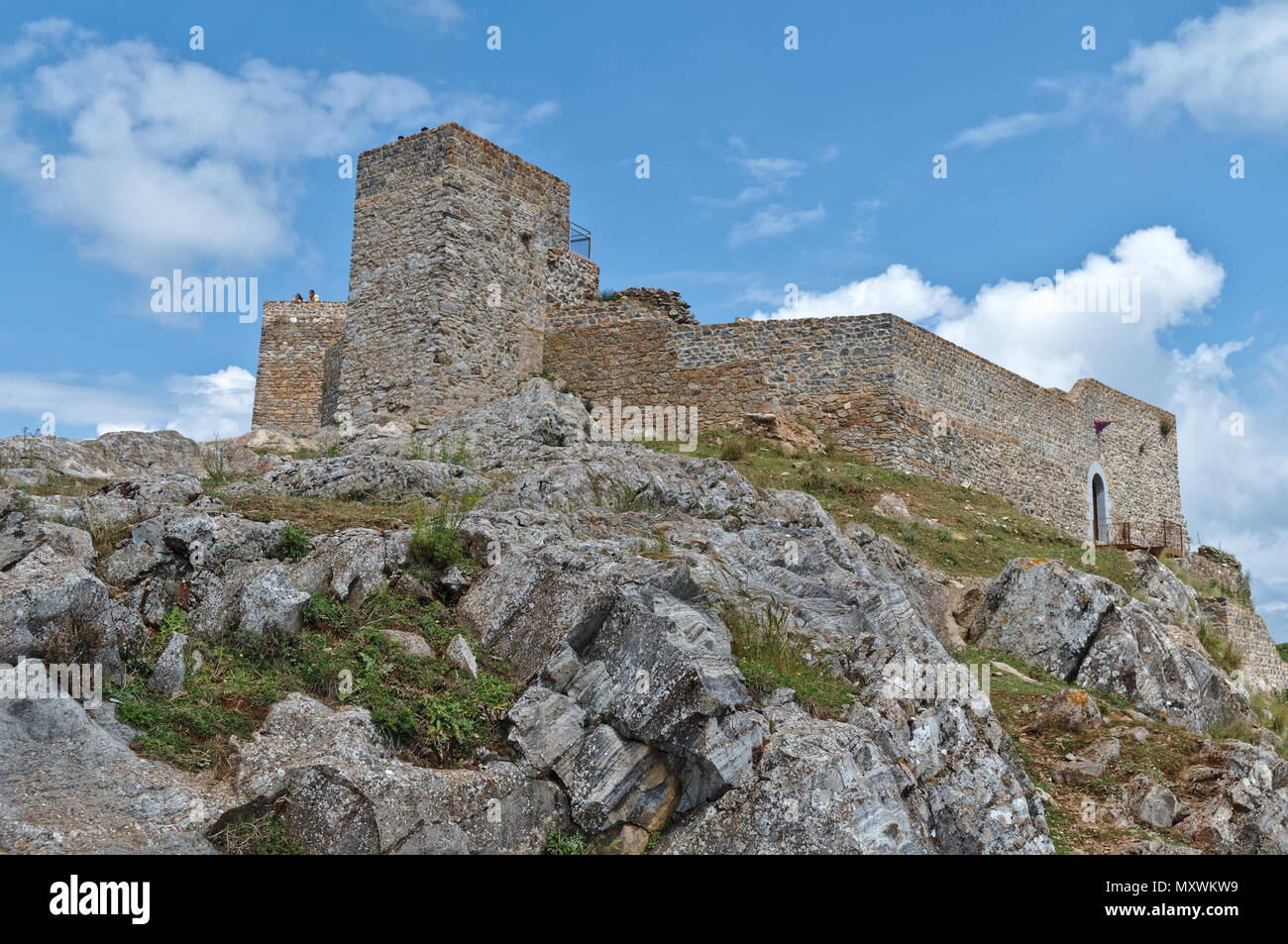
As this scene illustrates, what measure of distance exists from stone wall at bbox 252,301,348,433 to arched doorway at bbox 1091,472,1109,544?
20211mm

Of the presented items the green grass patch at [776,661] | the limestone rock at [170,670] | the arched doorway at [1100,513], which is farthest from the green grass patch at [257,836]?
the arched doorway at [1100,513]

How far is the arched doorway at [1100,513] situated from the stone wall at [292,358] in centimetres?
2021

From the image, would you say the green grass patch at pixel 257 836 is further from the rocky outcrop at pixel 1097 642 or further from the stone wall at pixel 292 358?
the stone wall at pixel 292 358

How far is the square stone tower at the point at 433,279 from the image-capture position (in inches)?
718

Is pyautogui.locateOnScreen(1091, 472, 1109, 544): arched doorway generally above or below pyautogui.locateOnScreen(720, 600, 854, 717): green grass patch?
above

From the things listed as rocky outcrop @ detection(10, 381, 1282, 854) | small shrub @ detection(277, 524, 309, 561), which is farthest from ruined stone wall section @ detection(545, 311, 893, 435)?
small shrub @ detection(277, 524, 309, 561)

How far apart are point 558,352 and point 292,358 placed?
27.1ft

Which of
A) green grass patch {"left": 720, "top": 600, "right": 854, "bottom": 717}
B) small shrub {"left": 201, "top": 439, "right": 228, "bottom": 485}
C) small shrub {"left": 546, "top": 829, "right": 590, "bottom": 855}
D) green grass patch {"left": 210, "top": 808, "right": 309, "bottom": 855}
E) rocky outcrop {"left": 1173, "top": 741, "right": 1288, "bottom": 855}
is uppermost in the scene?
small shrub {"left": 201, "top": 439, "right": 228, "bottom": 485}

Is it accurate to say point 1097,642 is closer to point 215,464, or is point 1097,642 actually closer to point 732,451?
point 732,451

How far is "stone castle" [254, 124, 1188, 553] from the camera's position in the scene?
60.7 ft

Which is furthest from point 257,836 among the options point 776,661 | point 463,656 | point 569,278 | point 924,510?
point 569,278

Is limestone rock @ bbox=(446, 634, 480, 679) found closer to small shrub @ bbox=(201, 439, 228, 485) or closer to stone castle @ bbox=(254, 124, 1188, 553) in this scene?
small shrub @ bbox=(201, 439, 228, 485)

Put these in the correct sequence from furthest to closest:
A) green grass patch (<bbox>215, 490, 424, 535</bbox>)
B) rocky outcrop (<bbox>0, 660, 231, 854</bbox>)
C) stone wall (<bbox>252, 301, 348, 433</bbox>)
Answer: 1. stone wall (<bbox>252, 301, 348, 433</bbox>)
2. green grass patch (<bbox>215, 490, 424, 535</bbox>)
3. rocky outcrop (<bbox>0, 660, 231, 854</bbox>)
